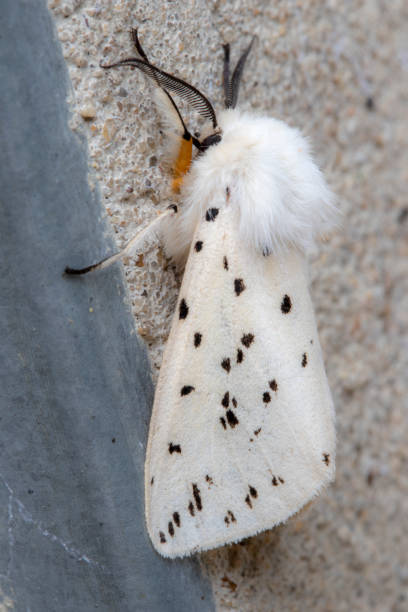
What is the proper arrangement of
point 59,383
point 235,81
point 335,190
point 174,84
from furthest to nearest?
point 335,190
point 235,81
point 174,84
point 59,383

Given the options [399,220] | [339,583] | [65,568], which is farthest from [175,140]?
[339,583]

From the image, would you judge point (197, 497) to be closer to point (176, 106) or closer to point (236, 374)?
point (236, 374)

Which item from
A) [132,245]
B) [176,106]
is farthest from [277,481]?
[176,106]

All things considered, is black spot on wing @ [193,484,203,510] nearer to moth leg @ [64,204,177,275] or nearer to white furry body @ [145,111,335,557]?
white furry body @ [145,111,335,557]

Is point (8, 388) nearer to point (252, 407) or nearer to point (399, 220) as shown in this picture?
point (252, 407)

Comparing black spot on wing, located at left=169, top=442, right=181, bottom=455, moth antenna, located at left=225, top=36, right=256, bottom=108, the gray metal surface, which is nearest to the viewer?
the gray metal surface

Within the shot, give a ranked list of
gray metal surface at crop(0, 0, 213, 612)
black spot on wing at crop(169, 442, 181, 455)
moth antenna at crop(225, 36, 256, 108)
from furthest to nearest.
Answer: moth antenna at crop(225, 36, 256, 108) < black spot on wing at crop(169, 442, 181, 455) < gray metal surface at crop(0, 0, 213, 612)

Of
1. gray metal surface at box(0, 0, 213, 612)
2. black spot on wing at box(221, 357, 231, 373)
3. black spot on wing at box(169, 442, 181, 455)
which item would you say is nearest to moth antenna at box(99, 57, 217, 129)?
gray metal surface at box(0, 0, 213, 612)
